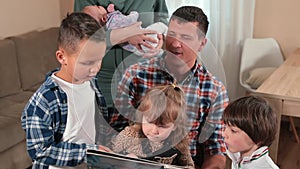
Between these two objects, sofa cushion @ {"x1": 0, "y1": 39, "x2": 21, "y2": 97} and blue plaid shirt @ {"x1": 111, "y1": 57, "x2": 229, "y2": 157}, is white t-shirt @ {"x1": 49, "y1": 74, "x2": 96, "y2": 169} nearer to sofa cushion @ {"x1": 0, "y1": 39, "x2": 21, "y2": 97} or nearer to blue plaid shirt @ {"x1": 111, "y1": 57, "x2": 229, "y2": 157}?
blue plaid shirt @ {"x1": 111, "y1": 57, "x2": 229, "y2": 157}

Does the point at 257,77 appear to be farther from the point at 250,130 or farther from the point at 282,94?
the point at 250,130

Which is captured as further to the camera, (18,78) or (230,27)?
(230,27)

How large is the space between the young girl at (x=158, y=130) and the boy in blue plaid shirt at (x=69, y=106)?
3.4 inches

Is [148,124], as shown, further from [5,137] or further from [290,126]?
[290,126]

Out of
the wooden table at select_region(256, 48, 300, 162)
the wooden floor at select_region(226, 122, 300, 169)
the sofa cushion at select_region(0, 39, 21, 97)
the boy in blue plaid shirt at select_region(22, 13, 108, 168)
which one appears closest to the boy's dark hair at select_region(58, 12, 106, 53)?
the boy in blue plaid shirt at select_region(22, 13, 108, 168)

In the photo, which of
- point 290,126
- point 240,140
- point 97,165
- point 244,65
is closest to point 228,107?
point 240,140

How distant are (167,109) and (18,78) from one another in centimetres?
215

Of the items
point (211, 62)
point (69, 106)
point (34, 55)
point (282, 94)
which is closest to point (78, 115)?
point (69, 106)

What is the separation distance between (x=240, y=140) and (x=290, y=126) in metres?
2.23

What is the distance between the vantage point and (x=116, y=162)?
1.07 meters

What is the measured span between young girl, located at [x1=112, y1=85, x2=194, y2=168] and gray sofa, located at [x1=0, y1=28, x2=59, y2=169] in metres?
1.50

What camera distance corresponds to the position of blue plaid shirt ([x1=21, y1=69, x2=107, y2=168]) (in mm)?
1157

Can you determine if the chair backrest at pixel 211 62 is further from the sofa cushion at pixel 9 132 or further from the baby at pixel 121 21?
the sofa cushion at pixel 9 132

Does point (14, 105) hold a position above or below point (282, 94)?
below
